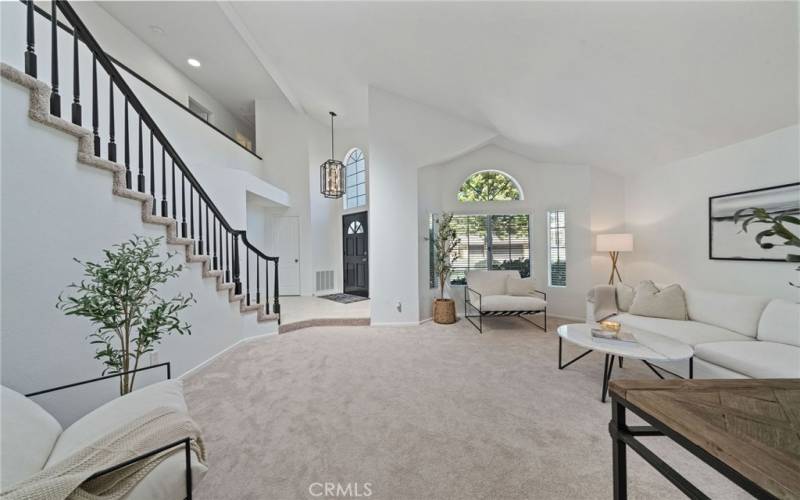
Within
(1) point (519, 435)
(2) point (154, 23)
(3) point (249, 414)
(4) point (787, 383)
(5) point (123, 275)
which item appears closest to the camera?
(4) point (787, 383)

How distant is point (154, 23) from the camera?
4008 millimetres

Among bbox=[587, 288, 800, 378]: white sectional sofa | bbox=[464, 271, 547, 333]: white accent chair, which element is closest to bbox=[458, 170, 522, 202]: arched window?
bbox=[464, 271, 547, 333]: white accent chair

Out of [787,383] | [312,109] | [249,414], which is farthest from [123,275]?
[312,109]

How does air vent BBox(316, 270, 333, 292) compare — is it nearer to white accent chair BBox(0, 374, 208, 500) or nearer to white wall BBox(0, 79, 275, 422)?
white wall BBox(0, 79, 275, 422)

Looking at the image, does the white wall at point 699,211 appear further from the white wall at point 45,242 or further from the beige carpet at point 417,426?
the white wall at point 45,242

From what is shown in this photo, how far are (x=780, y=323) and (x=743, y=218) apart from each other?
112 cm

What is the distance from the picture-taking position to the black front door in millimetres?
6418

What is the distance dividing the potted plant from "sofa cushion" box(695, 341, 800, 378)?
8.84ft

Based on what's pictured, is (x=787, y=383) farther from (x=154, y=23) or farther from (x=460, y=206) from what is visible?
(x=154, y=23)

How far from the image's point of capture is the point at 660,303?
303 centimetres

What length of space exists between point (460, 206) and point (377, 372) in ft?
10.8

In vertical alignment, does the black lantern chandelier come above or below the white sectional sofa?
above

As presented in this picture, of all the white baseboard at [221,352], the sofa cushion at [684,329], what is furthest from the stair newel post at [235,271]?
the sofa cushion at [684,329]

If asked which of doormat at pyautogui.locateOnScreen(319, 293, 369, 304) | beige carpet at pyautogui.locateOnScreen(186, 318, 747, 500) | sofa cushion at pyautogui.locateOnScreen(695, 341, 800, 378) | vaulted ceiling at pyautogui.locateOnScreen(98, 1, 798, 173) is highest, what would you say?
vaulted ceiling at pyautogui.locateOnScreen(98, 1, 798, 173)
